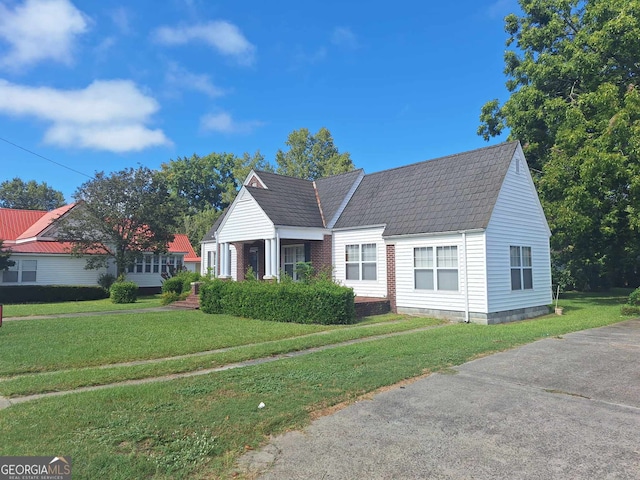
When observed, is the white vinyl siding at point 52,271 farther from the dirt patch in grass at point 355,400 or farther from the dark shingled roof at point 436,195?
the dirt patch in grass at point 355,400

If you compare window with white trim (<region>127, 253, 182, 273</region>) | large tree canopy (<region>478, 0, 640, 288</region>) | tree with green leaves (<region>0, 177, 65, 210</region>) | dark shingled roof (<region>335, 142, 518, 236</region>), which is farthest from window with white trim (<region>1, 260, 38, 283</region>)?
tree with green leaves (<region>0, 177, 65, 210</region>)

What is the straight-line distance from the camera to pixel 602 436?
441 centimetres

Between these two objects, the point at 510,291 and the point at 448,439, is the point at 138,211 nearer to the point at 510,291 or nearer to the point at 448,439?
the point at 510,291

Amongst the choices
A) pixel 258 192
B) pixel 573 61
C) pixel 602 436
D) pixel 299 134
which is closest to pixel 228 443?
pixel 602 436

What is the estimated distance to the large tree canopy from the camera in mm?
17109

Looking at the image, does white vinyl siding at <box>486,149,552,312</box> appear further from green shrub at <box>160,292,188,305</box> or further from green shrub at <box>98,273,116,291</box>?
green shrub at <box>98,273,116,291</box>

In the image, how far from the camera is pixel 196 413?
5.10m

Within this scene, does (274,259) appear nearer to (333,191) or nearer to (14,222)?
(333,191)

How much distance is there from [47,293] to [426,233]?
2318 cm

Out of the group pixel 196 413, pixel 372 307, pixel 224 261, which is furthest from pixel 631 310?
pixel 224 261

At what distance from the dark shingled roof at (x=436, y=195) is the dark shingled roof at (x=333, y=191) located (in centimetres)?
60

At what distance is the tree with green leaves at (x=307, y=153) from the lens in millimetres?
52156

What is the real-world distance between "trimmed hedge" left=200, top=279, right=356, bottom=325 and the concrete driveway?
659cm

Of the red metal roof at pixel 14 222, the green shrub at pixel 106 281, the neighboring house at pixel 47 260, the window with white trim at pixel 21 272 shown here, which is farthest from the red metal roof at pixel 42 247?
the red metal roof at pixel 14 222
